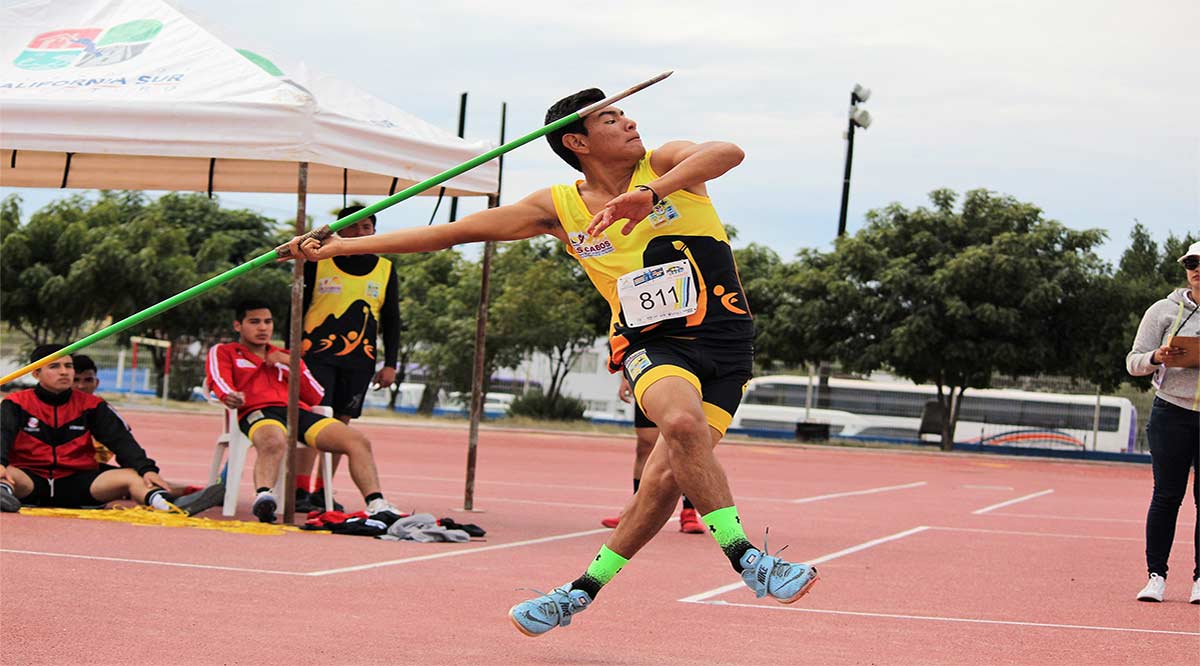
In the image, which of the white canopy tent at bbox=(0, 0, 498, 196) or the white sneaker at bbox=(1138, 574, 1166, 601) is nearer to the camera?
the white sneaker at bbox=(1138, 574, 1166, 601)

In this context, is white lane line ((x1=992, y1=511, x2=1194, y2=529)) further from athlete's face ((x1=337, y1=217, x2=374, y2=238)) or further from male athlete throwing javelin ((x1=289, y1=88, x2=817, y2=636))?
male athlete throwing javelin ((x1=289, y1=88, x2=817, y2=636))

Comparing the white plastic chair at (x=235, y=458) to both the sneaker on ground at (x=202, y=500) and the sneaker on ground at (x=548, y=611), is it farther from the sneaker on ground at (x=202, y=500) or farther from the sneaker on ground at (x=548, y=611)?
the sneaker on ground at (x=548, y=611)

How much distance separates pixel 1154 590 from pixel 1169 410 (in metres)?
0.98

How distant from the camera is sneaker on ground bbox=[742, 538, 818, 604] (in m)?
4.77

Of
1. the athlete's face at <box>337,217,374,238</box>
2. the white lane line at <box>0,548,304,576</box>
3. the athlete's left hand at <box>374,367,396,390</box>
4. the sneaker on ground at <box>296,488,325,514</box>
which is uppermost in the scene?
the athlete's face at <box>337,217,374,238</box>

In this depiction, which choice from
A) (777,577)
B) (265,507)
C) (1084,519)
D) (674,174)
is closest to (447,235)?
(674,174)

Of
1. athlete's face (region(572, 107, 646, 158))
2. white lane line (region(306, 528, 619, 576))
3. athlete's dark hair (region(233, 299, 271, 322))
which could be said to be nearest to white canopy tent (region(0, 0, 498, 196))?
athlete's dark hair (region(233, 299, 271, 322))

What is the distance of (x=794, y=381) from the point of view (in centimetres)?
4806

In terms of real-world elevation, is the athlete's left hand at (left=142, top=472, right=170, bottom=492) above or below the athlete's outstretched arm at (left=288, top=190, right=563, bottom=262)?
below

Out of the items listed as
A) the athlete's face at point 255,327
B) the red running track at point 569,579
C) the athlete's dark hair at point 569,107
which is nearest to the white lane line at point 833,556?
the red running track at point 569,579

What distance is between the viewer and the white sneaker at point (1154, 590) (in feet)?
26.8

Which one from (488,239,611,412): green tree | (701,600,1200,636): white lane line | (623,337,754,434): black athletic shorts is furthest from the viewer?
(488,239,611,412): green tree

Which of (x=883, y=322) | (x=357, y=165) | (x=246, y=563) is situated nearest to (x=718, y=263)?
(x=246, y=563)

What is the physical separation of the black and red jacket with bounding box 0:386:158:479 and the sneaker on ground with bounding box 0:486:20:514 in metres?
0.31
